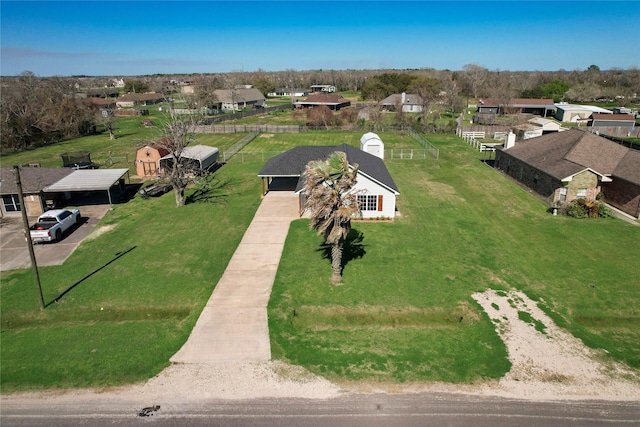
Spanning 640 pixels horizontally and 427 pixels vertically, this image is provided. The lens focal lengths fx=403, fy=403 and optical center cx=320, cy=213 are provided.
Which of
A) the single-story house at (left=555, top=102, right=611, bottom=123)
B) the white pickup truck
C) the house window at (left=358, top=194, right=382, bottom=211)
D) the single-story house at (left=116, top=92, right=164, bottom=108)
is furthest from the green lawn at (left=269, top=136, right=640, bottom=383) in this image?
the single-story house at (left=116, top=92, right=164, bottom=108)

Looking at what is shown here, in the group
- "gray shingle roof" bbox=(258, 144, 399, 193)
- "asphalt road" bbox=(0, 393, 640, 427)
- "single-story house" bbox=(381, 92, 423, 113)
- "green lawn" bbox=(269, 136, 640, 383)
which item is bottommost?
"asphalt road" bbox=(0, 393, 640, 427)

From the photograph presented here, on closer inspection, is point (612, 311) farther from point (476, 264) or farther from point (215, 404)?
point (215, 404)

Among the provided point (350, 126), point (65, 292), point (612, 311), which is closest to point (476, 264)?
point (612, 311)

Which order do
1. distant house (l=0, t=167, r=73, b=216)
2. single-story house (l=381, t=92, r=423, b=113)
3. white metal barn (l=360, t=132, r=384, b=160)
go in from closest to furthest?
distant house (l=0, t=167, r=73, b=216)
white metal barn (l=360, t=132, r=384, b=160)
single-story house (l=381, t=92, r=423, b=113)

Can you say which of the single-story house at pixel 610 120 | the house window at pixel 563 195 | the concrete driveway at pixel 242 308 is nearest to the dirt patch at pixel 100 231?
the concrete driveway at pixel 242 308

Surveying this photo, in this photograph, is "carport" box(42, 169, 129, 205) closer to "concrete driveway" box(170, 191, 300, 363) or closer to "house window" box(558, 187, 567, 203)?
"concrete driveway" box(170, 191, 300, 363)

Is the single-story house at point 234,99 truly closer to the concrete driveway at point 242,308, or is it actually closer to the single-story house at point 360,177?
the single-story house at point 360,177
